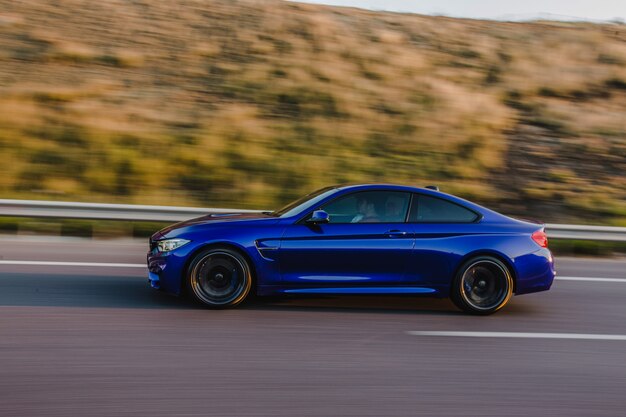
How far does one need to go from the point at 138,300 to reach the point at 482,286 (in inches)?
135

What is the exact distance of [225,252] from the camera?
21.9 ft

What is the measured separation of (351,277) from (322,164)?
8568 millimetres

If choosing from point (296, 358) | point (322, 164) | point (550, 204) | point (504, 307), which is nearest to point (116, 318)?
point (296, 358)

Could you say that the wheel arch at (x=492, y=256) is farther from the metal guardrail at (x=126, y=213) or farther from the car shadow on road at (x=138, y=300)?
the metal guardrail at (x=126, y=213)

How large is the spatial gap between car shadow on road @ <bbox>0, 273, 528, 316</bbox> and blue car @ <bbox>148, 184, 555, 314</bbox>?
10.3 inches

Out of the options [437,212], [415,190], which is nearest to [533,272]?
[437,212]

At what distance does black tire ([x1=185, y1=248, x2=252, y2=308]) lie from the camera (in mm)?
6664

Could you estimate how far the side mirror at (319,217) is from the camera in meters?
6.68

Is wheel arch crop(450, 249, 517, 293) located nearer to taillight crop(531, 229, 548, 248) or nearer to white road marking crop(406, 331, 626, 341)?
taillight crop(531, 229, 548, 248)

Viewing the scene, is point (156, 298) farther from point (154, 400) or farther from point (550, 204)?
point (550, 204)

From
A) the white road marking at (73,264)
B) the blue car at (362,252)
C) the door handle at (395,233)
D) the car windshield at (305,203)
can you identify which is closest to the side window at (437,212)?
the blue car at (362,252)

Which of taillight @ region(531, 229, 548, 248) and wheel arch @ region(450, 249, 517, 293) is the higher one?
taillight @ region(531, 229, 548, 248)

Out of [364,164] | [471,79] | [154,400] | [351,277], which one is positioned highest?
[471,79]

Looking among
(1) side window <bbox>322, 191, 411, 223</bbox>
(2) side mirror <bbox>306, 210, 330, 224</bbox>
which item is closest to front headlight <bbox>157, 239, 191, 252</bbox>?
(2) side mirror <bbox>306, 210, 330, 224</bbox>
